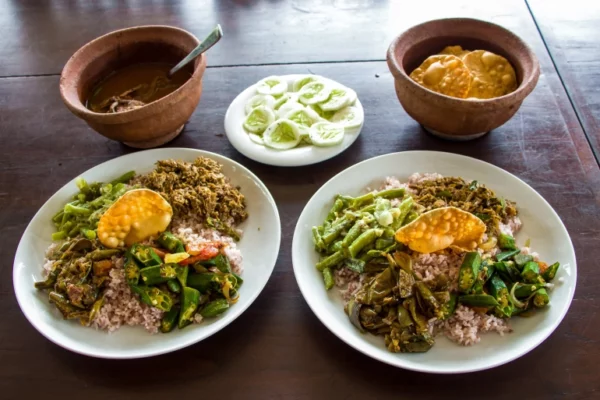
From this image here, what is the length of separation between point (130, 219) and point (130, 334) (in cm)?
36

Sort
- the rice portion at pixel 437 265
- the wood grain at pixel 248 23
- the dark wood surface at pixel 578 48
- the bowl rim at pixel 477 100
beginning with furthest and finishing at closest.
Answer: the wood grain at pixel 248 23
the dark wood surface at pixel 578 48
the bowl rim at pixel 477 100
the rice portion at pixel 437 265

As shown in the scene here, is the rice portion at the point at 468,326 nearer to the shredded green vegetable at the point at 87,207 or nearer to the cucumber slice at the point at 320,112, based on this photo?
the cucumber slice at the point at 320,112

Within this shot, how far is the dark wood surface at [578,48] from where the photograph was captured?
2236 millimetres

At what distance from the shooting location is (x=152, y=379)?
59.7 inches

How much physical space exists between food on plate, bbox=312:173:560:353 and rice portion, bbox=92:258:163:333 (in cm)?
55

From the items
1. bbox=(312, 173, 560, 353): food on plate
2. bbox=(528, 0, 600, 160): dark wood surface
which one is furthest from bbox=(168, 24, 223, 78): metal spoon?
bbox=(528, 0, 600, 160): dark wood surface

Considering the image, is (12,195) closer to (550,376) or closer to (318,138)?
(318,138)

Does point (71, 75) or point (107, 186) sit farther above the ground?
point (71, 75)

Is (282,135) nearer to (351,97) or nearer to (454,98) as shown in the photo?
(351,97)

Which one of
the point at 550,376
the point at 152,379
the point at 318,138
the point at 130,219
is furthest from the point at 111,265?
the point at 550,376

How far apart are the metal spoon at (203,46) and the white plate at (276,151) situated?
265 millimetres

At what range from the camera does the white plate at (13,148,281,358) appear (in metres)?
1.51

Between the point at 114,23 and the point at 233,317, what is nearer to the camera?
the point at 233,317

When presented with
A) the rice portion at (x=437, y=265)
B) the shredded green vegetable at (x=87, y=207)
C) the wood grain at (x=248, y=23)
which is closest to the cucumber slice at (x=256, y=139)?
the shredded green vegetable at (x=87, y=207)
